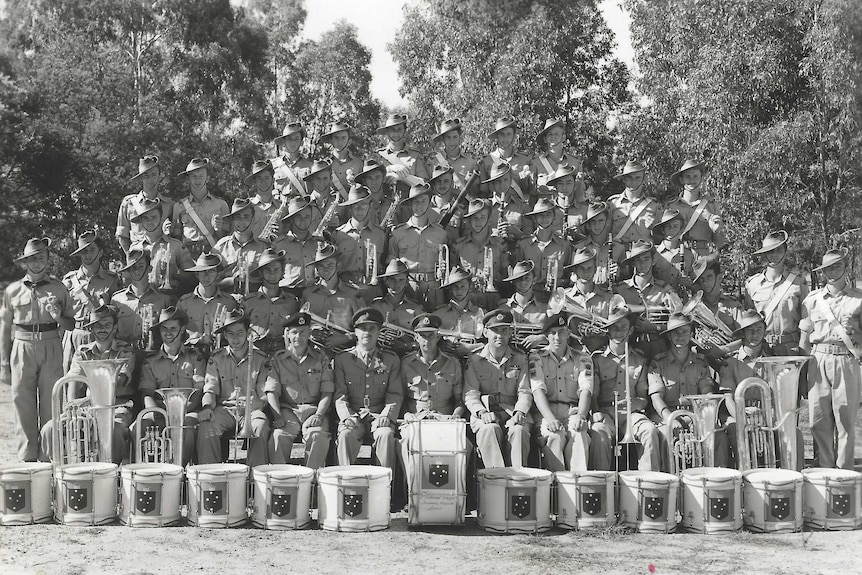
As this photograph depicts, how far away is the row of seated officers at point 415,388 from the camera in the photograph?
931 cm

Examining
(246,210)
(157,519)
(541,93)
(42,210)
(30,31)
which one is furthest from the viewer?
(30,31)

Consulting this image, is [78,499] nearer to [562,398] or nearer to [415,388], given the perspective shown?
[415,388]

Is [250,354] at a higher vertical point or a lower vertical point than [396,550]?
higher

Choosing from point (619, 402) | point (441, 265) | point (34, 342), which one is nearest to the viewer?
point (619, 402)

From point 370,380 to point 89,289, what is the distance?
12.6 feet

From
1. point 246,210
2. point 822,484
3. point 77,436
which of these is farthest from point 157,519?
point 822,484

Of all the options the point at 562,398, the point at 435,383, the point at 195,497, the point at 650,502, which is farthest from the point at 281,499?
the point at 650,502

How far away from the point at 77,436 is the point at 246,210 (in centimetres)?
365

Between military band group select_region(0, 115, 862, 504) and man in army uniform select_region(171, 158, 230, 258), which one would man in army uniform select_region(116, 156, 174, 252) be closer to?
military band group select_region(0, 115, 862, 504)

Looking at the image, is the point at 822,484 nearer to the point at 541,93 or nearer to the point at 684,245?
the point at 684,245

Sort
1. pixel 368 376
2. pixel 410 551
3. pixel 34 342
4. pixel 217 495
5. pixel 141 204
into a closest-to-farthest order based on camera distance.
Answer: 1. pixel 410 551
2. pixel 217 495
3. pixel 368 376
4. pixel 34 342
5. pixel 141 204

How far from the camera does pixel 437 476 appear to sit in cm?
834

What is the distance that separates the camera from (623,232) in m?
12.6

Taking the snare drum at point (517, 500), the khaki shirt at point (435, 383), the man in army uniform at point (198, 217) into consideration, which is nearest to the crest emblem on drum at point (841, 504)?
the snare drum at point (517, 500)
